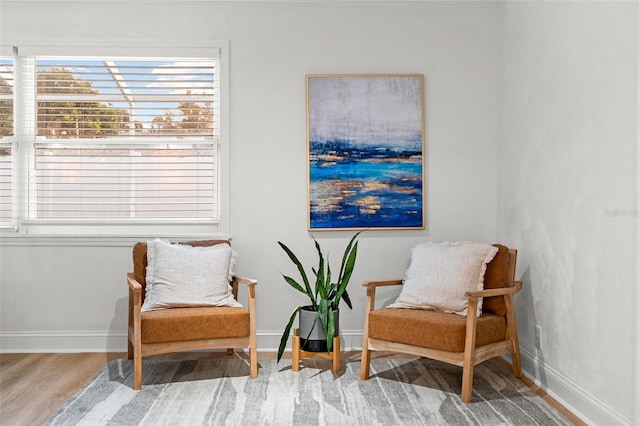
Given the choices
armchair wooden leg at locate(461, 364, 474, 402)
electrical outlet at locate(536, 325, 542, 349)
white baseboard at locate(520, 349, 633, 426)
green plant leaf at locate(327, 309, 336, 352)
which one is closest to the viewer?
white baseboard at locate(520, 349, 633, 426)

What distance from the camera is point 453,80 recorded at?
4078 millimetres

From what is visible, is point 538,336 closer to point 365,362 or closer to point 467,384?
point 467,384

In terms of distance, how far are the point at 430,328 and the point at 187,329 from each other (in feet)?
4.46

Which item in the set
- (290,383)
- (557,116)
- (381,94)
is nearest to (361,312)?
(290,383)

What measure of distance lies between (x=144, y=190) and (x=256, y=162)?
857mm

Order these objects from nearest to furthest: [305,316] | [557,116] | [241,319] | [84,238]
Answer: [557,116], [241,319], [305,316], [84,238]

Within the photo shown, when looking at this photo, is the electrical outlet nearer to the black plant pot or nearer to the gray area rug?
the gray area rug

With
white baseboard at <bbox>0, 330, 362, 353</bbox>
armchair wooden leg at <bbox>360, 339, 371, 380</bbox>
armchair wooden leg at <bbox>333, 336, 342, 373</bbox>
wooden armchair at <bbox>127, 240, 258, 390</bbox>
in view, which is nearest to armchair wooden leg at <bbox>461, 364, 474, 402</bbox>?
armchair wooden leg at <bbox>360, 339, 371, 380</bbox>

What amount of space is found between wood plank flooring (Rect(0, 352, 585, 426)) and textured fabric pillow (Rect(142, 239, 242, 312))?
605mm

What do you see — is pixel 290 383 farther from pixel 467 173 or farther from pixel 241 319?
pixel 467 173

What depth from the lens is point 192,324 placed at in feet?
10.3

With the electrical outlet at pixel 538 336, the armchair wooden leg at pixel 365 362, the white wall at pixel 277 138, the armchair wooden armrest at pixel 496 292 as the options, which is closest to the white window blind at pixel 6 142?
the white wall at pixel 277 138

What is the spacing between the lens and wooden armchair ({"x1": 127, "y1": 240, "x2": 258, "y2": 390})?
3.07m

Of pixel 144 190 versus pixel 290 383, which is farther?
pixel 144 190
